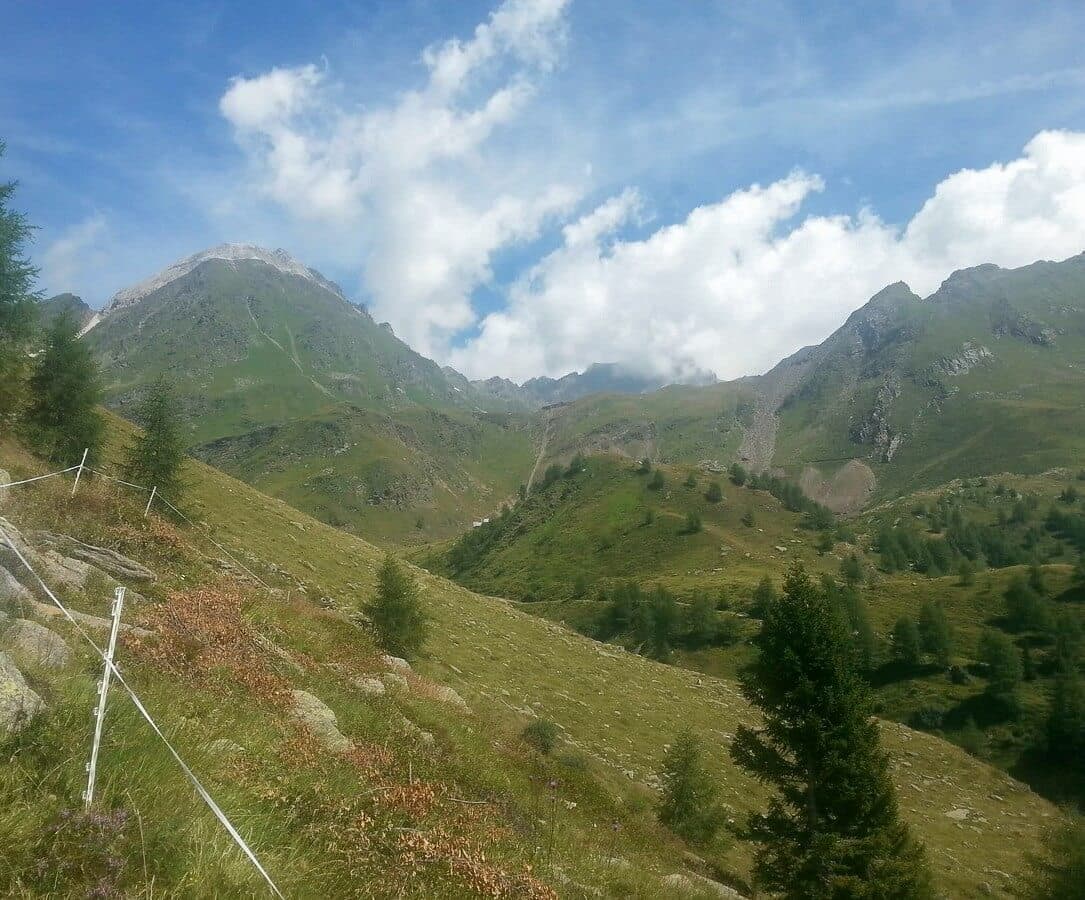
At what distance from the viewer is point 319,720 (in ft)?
30.1

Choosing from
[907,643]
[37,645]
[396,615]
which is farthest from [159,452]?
[907,643]

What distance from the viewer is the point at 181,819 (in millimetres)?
4430

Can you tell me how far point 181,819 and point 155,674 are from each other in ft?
13.2

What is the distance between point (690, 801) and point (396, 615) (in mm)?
15288

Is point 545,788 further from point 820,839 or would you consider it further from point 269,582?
point 269,582

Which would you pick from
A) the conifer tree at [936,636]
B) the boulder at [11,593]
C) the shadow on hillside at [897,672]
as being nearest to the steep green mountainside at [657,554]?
the shadow on hillside at [897,672]

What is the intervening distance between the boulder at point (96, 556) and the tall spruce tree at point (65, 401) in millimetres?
17290

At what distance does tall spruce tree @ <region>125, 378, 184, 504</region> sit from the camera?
88.4ft

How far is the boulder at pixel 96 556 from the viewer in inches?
531

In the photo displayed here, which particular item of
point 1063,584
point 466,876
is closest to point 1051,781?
point 1063,584

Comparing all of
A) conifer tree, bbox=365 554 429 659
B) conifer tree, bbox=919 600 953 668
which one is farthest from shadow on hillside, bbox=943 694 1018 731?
conifer tree, bbox=365 554 429 659

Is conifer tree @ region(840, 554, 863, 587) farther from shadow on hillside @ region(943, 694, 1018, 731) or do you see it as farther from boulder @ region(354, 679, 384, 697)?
boulder @ region(354, 679, 384, 697)

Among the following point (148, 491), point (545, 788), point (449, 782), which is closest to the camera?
point (449, 782)

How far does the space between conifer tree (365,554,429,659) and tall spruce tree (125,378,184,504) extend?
10792 mm
